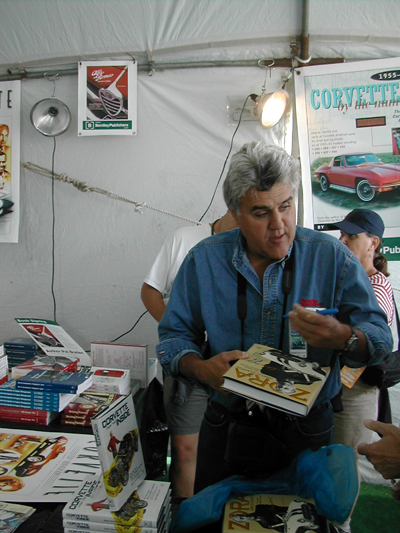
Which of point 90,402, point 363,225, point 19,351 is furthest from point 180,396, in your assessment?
point 363,225

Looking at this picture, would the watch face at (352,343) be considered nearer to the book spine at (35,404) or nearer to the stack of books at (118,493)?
the stack of books at (118,493)

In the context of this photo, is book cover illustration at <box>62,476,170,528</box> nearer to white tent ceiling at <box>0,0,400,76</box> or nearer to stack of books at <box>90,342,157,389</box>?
stack of books at <box>90,342,157,389</box>

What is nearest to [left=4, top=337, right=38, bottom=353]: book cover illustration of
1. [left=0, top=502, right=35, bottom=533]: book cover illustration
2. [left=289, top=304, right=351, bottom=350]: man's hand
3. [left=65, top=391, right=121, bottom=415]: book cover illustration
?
[left=65, top=391, right=121, bottom=415]: book cover illustration

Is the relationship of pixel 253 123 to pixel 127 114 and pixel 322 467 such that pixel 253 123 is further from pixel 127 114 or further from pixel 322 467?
Result: pixel 322 467

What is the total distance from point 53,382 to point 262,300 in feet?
3.02

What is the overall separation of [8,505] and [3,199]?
207 centimetres

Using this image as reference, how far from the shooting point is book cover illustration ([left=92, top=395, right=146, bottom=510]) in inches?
31.9

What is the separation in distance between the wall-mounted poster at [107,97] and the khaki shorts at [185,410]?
1.64 meters

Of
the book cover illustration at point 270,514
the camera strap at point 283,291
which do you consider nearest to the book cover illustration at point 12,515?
the book cover illustration at point 270,514

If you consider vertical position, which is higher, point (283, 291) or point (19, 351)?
point (283, 291)

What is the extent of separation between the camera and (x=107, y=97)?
2.38m

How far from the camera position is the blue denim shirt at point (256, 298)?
3.40ft

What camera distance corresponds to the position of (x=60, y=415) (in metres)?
1.52

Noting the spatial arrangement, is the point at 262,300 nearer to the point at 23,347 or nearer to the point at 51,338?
the point at 51,338
